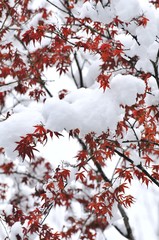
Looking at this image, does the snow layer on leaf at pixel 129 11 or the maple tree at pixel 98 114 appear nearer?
the maple tree at pixel 98 114

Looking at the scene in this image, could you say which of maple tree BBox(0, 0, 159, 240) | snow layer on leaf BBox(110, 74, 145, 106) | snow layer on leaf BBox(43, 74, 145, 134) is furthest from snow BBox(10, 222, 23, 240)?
snow layer on leaf BBox(110, 74, 145, 106)

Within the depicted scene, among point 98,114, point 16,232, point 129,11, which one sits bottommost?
point 16,232

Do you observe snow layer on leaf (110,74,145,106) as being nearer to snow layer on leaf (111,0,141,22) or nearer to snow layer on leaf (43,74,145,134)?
snow layer on leaf (43,74,145,134)

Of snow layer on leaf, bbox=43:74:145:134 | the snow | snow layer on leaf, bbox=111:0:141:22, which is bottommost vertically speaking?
the snow

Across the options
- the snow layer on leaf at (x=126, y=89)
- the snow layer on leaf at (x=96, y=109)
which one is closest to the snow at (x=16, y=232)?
the snow layer on leaf at (x=96, y=109)

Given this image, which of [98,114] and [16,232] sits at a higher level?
[98,114]

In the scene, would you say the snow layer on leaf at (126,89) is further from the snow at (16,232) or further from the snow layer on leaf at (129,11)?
the snow at (16,232)

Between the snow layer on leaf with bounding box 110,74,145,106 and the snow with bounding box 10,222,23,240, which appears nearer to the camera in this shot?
the snow layer on leaf with bounding box 110,74,145,106

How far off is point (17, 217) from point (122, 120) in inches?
85.5

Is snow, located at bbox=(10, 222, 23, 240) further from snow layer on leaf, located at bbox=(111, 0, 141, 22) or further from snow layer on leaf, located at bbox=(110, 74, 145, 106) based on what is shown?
snow layer on leaf, located at bbox=(111, 0, 141, 22)

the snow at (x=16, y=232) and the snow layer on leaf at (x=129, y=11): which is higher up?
the snow layer on leaf at (x=129, y=11)

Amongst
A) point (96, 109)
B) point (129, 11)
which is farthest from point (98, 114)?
point (129, 11)

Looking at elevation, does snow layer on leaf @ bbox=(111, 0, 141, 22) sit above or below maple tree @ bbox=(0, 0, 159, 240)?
above

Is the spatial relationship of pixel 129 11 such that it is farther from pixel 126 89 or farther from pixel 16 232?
pixel 16 232
